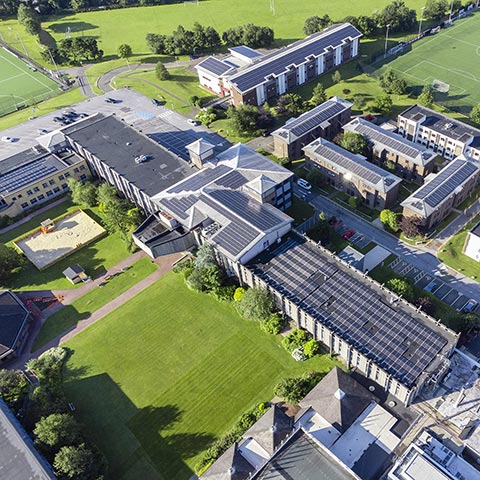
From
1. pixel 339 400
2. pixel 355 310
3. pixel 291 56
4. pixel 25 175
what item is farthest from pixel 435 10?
pixel 339 400

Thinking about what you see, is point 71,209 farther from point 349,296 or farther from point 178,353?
point 349,296

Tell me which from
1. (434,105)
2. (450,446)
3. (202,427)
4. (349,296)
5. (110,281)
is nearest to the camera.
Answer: (450,446)

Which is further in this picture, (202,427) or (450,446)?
(202,427)

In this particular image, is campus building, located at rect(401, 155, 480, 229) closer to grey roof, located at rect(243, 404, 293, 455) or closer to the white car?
the white car

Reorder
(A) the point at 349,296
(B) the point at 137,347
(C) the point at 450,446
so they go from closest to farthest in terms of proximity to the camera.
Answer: (C) the point at 450,446 → (A) the point at 349,296 → (B) the point at 137,347

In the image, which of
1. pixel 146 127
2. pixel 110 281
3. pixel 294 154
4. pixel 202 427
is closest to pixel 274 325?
pixel 202 427

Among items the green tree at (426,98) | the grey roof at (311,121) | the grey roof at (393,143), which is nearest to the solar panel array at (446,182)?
the grey roof at (393,143)
